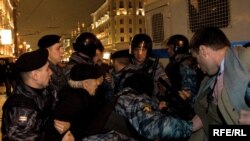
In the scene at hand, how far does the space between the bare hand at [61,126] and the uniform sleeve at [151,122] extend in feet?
2.18

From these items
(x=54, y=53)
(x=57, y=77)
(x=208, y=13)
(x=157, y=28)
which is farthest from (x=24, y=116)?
(x=157, y=28)

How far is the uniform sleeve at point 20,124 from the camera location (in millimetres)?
3197

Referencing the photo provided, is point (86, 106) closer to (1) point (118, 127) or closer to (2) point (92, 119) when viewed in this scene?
(2) point (92, 119)

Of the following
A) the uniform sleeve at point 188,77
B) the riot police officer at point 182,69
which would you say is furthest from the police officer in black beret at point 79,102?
the uniform sleeve at point 188,77

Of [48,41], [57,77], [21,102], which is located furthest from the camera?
[48,41]

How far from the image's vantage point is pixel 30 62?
3561 mm

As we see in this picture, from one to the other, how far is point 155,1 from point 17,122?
6.86 meters

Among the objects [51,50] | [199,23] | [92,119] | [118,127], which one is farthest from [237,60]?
[199,23]

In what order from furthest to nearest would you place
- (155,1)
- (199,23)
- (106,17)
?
(106,17) → (155,1) → (199,23)

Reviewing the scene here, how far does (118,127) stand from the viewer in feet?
10.5

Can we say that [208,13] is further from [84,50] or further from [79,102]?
[79,102]

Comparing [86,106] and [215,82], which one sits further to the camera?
[86,106]

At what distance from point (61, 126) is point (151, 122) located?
0.89 m

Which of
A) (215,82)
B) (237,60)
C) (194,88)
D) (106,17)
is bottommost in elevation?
(194,88)
